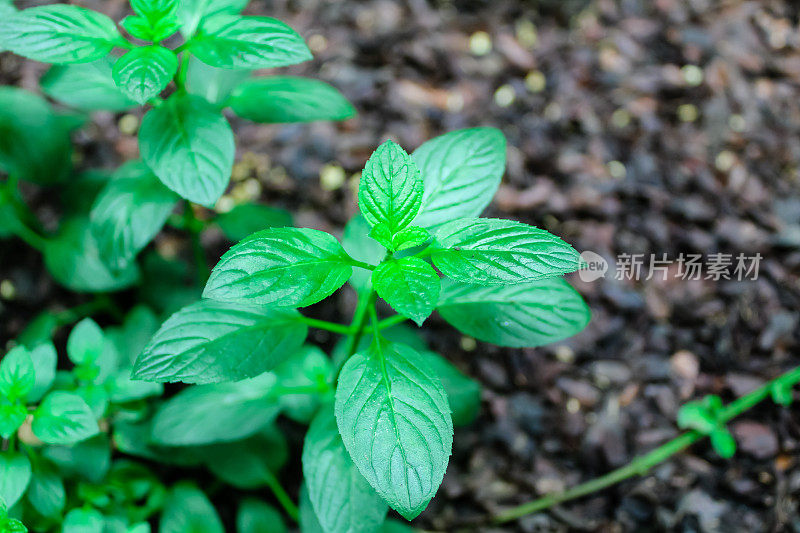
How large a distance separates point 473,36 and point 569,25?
1.26 ft

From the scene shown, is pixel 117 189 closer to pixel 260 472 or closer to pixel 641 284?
pixel 260 472

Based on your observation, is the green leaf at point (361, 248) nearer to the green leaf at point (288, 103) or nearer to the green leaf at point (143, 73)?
the green leaf at point (288, 103)

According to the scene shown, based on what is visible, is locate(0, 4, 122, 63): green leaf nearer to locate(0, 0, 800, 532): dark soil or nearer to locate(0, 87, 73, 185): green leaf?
locate(0, 87, 73, 185): green leaf

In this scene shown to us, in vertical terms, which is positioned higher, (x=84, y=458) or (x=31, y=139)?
(x=31, y=139)

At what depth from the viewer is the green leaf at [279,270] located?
3.35 ft

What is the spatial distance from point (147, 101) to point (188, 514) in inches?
39.7

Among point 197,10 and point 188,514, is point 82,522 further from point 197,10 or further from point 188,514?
point 197,10

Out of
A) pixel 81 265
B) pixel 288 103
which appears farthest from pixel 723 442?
pixel 81 265

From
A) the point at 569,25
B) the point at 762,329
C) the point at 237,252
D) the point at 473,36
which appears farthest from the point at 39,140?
the point at 762,329

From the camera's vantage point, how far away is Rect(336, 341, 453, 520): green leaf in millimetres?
1031

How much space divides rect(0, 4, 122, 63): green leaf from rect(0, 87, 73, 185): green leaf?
545 millimetres

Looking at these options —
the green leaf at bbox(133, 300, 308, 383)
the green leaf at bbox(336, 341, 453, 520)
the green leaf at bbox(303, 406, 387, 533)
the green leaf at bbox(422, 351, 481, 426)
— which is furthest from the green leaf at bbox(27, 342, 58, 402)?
the green leaf at bbox(422, 351, 481, 426)

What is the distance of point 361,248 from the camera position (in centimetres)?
139

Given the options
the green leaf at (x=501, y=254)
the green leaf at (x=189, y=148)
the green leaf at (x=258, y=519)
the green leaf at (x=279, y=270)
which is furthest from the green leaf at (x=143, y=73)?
the green leaf at (x=258, y=519)
